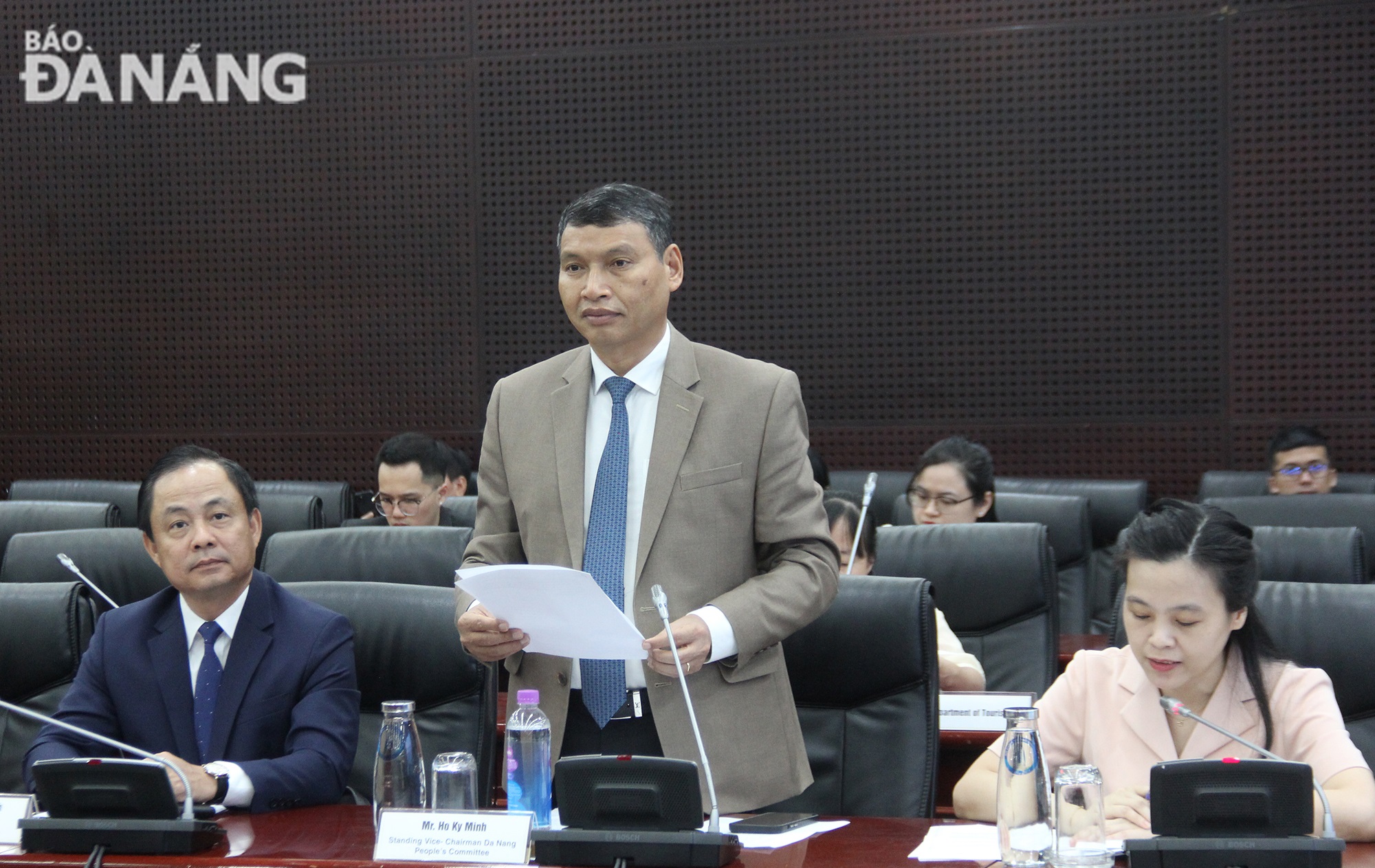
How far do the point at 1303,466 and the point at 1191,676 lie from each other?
3.58 metres

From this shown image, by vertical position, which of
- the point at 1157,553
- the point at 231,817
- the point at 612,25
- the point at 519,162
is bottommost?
the point at 231,817

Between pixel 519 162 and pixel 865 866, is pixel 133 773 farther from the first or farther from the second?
pixel 519 162

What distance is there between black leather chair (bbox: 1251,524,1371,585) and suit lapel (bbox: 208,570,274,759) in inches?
89.9

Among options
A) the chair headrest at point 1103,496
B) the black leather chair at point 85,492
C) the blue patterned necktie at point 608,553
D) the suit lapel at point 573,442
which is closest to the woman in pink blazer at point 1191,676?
the blue patterned necktie at point 608,553

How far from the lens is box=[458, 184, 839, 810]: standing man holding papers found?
81.4 inches

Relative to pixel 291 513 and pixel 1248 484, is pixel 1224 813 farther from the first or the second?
pixel 1248 484

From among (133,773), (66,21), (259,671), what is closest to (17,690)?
(259,671)

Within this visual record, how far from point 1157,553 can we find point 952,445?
2.20 meters

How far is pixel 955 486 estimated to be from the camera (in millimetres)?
4270

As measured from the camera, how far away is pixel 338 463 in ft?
21.7

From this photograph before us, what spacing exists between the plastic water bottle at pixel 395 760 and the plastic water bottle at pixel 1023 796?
79 centimetres

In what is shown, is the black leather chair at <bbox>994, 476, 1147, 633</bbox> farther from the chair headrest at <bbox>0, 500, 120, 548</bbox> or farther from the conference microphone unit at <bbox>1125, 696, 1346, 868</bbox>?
the conference microphone unit at <bbox>1125, 696, 1346, 868</bbox>

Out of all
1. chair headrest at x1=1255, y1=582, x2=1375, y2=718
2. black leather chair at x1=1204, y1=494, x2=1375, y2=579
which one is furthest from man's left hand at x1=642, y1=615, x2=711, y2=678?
black leather chair at x1=1204, y1=494, x2=1375, y2=579

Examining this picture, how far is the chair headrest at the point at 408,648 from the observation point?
97.8 inches
